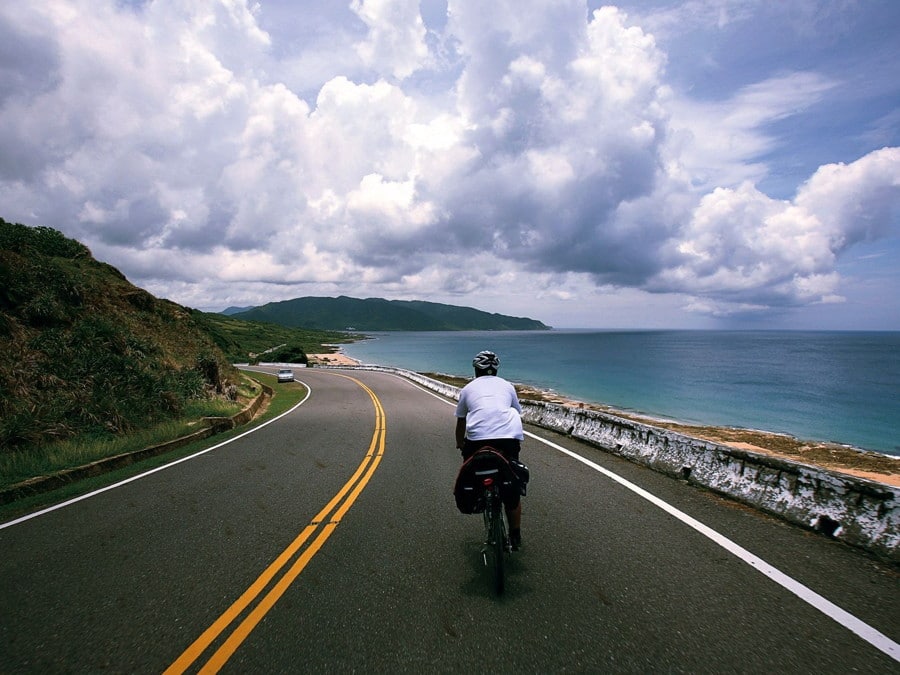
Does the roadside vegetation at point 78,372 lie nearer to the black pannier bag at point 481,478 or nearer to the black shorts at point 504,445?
the black pannier bag at point 481,478

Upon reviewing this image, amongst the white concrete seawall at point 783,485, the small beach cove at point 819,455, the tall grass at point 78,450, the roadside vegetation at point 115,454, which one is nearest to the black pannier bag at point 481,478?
the white concrete seawall at point 783,485

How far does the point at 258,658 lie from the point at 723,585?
11.8ft

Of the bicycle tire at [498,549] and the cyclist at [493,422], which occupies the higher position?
the cyclist at [493,422]

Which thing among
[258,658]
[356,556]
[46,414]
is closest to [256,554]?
[356,556]

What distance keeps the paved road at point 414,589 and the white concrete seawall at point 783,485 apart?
0.81 feet

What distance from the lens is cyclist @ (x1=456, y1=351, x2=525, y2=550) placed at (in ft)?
14.1

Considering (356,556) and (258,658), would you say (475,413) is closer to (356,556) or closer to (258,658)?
(356,556)

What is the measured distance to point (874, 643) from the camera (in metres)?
3.03

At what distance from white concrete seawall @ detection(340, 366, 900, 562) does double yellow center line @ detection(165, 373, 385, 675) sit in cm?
511

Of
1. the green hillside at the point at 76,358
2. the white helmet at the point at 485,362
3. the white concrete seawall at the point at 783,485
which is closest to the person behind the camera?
the white concrete seawall at the point at 783,485

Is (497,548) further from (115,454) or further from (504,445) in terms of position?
(115,454)

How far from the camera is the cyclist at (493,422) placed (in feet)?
14.1

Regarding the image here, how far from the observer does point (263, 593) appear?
382 centimetres

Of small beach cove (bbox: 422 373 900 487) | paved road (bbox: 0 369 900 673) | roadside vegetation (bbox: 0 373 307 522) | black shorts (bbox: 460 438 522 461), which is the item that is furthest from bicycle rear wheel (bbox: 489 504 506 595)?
small beach cove (bbox: 422 373 900 487)
